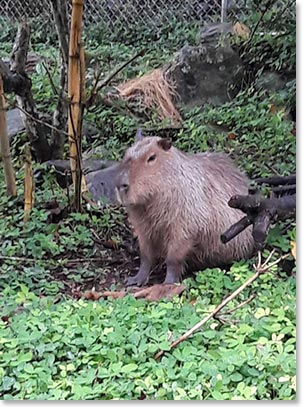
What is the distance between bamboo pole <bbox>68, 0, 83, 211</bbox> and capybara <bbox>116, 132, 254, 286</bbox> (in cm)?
34

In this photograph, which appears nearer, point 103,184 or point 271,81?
point 103,184

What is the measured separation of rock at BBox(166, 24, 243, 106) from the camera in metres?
3.15

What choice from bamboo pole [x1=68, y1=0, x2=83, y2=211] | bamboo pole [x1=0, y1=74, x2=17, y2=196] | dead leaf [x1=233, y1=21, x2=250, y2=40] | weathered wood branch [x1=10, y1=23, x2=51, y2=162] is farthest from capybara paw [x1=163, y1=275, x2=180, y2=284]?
dead leaf [x1=233, y1=21, x2=250, y2=40]

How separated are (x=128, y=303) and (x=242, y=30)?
1452 millimetres

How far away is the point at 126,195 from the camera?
2.42m

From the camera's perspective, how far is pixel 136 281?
2.47m

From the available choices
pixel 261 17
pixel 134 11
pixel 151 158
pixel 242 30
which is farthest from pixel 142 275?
pixel 134 11

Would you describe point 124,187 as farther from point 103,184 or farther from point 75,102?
point 75,102

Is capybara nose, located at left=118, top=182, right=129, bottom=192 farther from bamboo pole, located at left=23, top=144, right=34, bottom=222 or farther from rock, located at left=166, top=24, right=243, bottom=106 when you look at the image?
rock, located at left=166, top=24, right=243, bottom=106

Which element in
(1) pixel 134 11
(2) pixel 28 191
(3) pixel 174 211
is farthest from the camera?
(1) pixel 134 11

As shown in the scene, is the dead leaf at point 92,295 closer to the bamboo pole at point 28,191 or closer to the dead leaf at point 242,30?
the bamboo pole at point 28,191

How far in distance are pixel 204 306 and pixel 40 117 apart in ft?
4.41

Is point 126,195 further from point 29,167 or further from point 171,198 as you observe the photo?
point 29,167

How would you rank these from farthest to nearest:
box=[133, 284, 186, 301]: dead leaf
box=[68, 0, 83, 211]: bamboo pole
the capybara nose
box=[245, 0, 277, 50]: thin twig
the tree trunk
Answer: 1. the tree trunk
2. box=[245, 0, 277, 50]: thin twig
3. box=[68, 0, 83, 211]: bamboo pole
4. the capybara nose
5. box=[133, 284, 186, 301]: dead leaf
